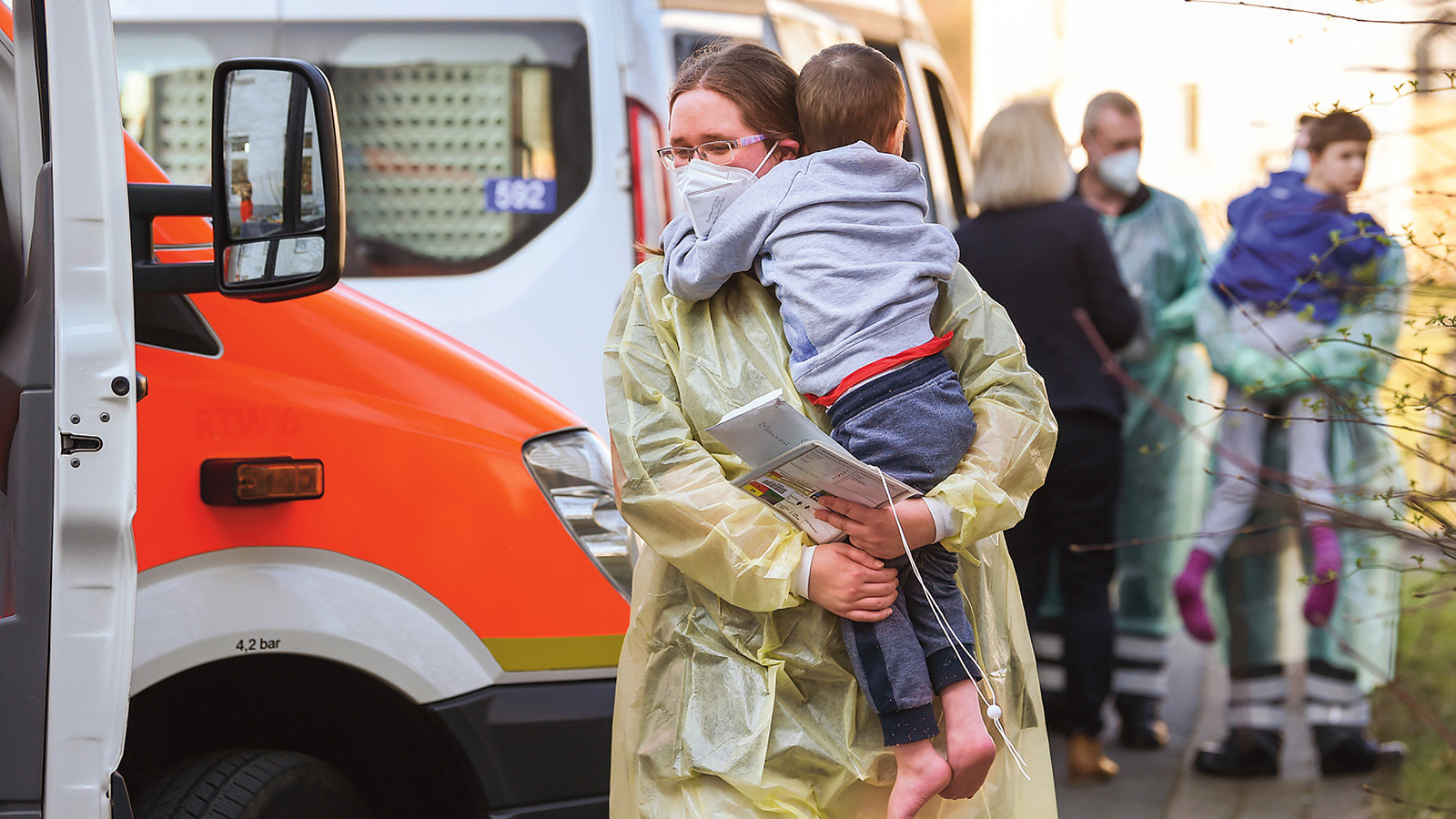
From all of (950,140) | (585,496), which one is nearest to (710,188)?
(585,496)

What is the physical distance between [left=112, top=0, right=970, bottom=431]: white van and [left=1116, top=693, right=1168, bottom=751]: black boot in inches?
84.0

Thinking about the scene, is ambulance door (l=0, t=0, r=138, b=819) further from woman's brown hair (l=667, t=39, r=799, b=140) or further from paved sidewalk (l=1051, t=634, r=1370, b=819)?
paved sidewalk (l=1051, t=634, r=1370, b=819)

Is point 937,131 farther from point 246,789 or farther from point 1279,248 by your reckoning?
point 246,789

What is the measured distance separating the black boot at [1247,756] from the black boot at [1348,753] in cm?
16

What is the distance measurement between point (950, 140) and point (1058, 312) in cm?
292

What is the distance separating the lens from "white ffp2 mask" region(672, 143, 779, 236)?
6.80 feet

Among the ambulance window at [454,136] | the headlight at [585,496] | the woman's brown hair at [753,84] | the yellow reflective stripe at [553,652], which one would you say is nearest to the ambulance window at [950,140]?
the ambulance window at [454,136]

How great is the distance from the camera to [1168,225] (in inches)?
196

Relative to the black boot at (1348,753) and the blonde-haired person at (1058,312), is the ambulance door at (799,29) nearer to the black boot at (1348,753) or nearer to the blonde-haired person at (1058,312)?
the blonde-haired person at (1058,312)

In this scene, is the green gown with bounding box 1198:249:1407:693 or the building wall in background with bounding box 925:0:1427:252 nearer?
the green gown with bounding box 1198:249:1407:693

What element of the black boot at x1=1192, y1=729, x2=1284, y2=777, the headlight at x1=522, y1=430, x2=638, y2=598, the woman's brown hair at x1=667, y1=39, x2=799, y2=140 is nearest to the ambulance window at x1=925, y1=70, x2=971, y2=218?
the black boot at x1=1192, y1=729, x2=1284, y2=777

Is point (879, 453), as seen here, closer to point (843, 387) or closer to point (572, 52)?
point (843, 387)

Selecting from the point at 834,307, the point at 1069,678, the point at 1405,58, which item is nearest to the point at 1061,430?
the point at 1069,678

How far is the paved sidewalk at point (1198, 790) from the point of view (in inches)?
168
